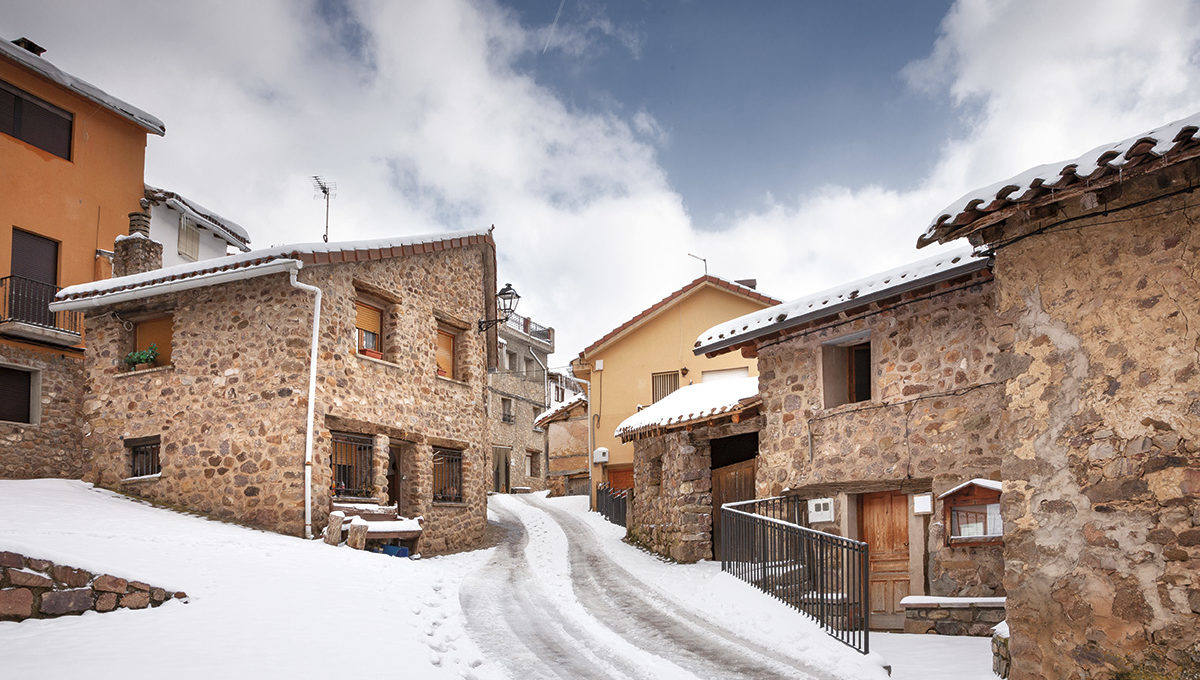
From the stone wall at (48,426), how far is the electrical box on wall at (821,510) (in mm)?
13782

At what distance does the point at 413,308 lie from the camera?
17125 mm

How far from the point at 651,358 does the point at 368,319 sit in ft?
36.0

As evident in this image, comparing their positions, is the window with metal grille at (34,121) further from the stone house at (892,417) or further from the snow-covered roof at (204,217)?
the stone house at (892,417)

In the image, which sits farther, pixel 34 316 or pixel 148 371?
pixel 34 316

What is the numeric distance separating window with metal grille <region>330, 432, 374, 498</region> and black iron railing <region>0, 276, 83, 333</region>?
7464 mm

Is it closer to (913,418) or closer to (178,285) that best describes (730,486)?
(913,418)

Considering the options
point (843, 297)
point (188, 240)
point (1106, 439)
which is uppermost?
point (188, 240)

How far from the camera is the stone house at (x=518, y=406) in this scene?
1480 inches

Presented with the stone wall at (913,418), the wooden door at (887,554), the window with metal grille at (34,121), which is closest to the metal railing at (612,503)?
the stone wall at (913,418)

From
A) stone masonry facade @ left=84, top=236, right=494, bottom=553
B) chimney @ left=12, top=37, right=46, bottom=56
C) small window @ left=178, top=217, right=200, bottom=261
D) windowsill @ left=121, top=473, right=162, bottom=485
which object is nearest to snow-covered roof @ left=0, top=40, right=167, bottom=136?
chimney @ left=12, top=37, right=46, bottom=56

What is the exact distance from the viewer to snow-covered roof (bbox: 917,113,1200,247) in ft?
18.6

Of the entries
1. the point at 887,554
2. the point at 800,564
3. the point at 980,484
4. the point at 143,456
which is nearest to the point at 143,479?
the point at 143,456

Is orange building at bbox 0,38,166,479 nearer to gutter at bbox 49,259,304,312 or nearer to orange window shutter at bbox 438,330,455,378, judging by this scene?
gutter at bbox 49,259,304,312

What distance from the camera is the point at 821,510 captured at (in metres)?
12.8
